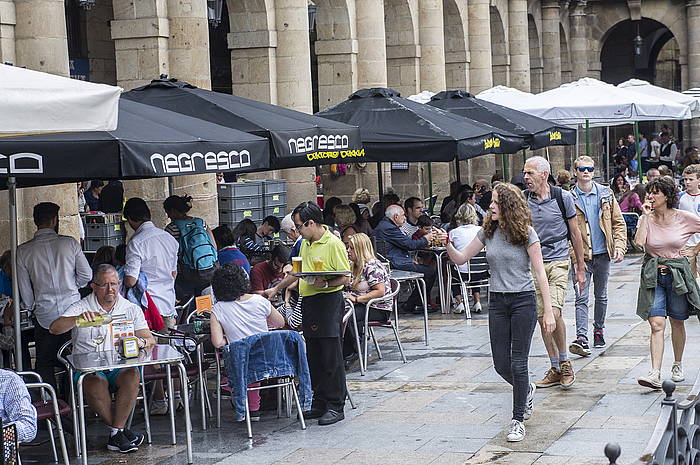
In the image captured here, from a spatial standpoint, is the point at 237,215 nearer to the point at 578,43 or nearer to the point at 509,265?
the point at 509,265

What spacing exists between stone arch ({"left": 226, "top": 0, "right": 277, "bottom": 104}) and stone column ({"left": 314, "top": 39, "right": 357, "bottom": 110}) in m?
2.92

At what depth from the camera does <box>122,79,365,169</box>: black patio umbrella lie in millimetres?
9977

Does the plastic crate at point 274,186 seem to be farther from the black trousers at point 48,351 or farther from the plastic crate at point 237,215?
the black trousers at point 48,351

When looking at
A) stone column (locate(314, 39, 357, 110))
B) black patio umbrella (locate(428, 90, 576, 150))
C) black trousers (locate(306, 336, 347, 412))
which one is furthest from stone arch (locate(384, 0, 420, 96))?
black trousers (locate(306, 336, 347, 412))

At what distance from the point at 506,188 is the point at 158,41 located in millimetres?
7857

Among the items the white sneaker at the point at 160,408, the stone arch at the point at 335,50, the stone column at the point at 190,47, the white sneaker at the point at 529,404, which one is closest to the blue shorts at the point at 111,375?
the white sneaker at the point at 160,408

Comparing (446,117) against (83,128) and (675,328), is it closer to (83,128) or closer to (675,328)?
(675,328)

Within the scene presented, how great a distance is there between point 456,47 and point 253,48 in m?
10.8

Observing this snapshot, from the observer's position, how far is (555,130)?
1717 cm

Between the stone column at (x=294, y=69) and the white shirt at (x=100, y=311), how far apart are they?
9779mm

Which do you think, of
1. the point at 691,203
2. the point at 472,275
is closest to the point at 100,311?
the point at 472,275

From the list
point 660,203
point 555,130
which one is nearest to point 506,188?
point 660,203

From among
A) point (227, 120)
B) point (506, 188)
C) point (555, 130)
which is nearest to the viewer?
point (506, 188)

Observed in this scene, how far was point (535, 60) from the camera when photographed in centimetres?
3631
